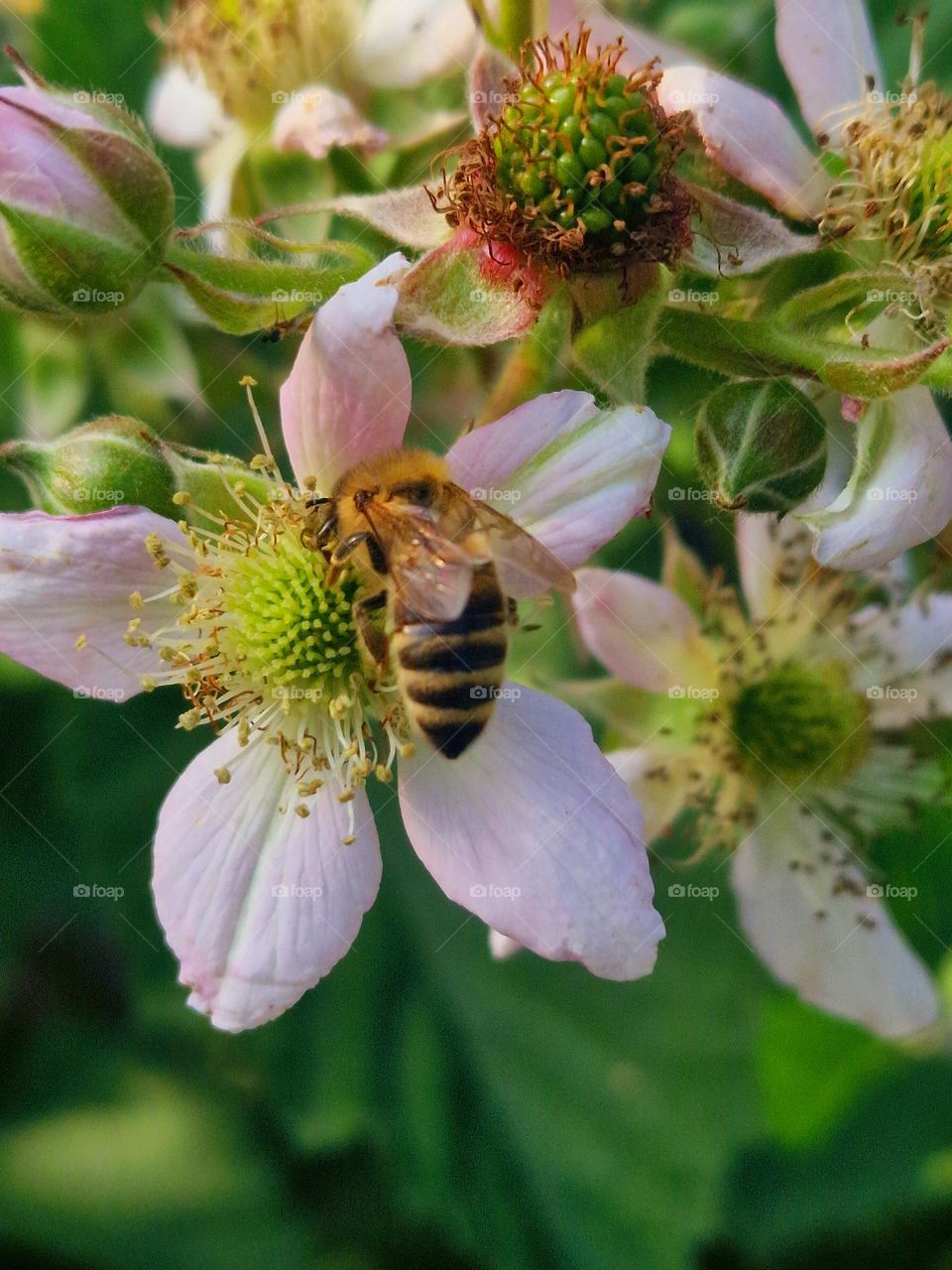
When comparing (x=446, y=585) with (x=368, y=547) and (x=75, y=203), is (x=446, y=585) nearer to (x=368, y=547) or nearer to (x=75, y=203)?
(x=368, y=547)

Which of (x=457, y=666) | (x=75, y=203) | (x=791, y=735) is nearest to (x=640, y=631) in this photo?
(x=791, y=735)

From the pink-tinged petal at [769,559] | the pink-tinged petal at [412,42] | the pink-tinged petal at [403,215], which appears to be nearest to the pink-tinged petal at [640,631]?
the pink-tinged petal at [769,559]

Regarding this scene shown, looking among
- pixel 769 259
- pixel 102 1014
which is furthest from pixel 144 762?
pixel 769 259

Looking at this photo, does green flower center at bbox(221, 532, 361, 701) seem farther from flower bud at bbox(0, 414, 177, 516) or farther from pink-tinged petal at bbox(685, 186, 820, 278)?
pink-tinged petal at bbox(685, 186, 820, 278)

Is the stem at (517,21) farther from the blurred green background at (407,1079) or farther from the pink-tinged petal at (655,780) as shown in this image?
the pink-tinged petal at (655,780)

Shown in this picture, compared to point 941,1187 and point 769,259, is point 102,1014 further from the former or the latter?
point 769,259

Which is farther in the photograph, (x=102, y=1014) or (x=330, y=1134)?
(x=102, y=1014)
